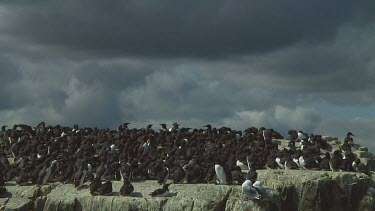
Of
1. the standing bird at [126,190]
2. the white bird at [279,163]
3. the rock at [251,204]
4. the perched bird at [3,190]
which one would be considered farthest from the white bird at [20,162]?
the rock at [251,204]

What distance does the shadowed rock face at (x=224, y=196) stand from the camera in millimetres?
34188

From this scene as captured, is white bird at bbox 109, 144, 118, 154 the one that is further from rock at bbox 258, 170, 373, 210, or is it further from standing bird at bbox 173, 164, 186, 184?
rock at bbox 258, 170, 373, 210

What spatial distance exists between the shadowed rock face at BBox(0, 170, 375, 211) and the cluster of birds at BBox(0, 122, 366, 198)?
2.43 feet

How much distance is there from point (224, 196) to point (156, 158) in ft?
31.0

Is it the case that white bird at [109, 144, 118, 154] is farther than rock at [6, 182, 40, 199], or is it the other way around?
white bird at [109, 144, 118, 154]

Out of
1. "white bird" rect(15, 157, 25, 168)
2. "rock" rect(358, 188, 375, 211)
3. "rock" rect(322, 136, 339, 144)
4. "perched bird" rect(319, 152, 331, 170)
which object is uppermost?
"rock" rect(322, 136, 339, 144)

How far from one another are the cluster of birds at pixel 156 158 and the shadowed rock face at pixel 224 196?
2.43 ft

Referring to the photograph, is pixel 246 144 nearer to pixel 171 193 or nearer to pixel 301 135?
pixel 301 135

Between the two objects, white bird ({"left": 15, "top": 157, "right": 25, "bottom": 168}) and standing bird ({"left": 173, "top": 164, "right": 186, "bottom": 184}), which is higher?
white bird ({"left": 15, "top": 157, "right": 25, "bottom": 168})

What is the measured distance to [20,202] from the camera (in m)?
37.1

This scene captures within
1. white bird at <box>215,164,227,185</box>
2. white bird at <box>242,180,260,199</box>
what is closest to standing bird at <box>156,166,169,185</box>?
white bird at <box>215,164,227,185</box>

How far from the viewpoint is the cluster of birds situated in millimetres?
38344

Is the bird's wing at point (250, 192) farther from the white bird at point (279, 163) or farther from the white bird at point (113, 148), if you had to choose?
the white bird at point (113, 148)

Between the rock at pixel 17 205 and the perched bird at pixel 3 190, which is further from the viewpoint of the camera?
the perched bird at pixel 3 190
